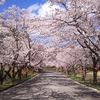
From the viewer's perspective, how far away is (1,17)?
2253 centimetres

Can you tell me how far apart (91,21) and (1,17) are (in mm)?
9685

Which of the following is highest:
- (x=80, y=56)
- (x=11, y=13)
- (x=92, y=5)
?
(x=11, y=13)

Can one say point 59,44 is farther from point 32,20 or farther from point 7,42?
point 7,42

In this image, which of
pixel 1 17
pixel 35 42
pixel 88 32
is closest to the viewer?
pixel 88 32

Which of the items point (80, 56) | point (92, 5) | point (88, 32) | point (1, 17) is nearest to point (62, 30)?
point (88, 32)

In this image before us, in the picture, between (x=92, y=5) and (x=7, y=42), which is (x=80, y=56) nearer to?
(x=7, y=42)

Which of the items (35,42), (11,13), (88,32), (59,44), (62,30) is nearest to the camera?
(88,32)

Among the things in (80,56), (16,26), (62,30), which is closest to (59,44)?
(62,30)

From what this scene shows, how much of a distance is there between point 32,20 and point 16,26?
10521 mm

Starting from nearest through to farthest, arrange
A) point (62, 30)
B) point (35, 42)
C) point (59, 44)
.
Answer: point (62, 30), point (59, 44), point (35, 42)

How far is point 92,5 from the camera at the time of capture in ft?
47.6

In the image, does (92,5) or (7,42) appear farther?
(7,42)

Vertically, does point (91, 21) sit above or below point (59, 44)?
above

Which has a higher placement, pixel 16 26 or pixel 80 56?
pixel 16 26
